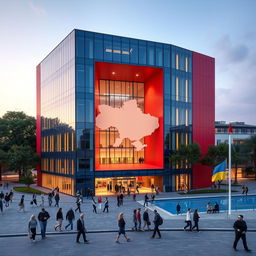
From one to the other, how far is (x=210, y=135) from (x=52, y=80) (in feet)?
99.8

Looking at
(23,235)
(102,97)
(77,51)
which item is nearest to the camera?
(23,235)

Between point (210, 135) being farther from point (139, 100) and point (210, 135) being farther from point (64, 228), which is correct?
point (64, 228)

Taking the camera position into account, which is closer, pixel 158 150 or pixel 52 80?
pixel 158 150

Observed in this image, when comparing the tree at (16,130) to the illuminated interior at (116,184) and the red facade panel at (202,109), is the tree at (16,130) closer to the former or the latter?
the illuminated interior at (116,184)

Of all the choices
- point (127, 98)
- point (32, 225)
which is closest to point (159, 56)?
point (127, 98)

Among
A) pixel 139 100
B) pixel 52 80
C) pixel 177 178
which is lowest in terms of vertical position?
pixel 177 178

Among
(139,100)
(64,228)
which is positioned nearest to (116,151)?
(139,100)

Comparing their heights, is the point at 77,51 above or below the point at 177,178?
above

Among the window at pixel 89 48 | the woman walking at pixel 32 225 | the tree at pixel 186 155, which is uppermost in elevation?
the window at pixel 89 48

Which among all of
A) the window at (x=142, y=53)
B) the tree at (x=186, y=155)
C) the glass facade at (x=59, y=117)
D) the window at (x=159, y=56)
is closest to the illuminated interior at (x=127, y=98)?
the window at (x=159, y=56)

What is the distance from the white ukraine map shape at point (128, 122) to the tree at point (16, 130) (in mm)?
27476

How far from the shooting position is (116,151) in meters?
48.0

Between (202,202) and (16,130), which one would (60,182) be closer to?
(202,202)

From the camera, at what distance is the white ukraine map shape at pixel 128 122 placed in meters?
41.4
